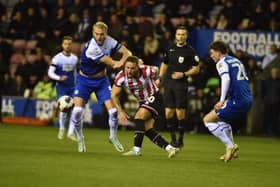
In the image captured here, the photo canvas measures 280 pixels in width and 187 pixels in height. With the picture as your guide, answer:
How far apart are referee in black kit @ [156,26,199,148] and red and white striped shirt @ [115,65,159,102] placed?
2.53 m

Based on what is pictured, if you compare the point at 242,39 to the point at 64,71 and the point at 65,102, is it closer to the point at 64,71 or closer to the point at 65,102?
the point at 64,71

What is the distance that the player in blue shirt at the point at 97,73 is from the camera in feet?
46.3

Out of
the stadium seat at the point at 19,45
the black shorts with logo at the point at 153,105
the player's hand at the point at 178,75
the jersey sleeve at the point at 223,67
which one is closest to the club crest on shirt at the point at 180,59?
the player's hand at the point at 178,75

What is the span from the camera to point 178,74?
15.9 metres

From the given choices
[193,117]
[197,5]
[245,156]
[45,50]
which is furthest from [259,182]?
[45,50]

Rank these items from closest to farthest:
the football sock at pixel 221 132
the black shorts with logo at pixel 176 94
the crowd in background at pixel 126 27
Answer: the football sock at pixel 221 132 < the black shorts with logo at pixel 176 94 < the crowd in background at pixel 126 27

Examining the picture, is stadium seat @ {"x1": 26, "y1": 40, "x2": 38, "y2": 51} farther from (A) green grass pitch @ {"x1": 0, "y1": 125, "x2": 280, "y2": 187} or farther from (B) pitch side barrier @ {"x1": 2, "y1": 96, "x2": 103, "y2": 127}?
(A) green grass pitch @ {"x1": 0, "y1": 125, "x2": 280, "y2": 187}

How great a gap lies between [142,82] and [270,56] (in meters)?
9.78

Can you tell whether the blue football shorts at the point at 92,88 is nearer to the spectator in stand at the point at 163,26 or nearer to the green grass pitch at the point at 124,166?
the green grass pitch at the point at 124,166

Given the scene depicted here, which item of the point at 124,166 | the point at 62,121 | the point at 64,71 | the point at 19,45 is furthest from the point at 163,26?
the point at 124,166

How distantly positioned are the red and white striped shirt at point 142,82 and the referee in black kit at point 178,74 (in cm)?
253

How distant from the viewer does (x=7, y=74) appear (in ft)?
84.5

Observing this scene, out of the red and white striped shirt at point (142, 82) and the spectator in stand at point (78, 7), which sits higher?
the spectator in stand at point (78, 7)

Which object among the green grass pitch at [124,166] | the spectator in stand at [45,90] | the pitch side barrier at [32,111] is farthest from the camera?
the spectator in stand at [45,90]
